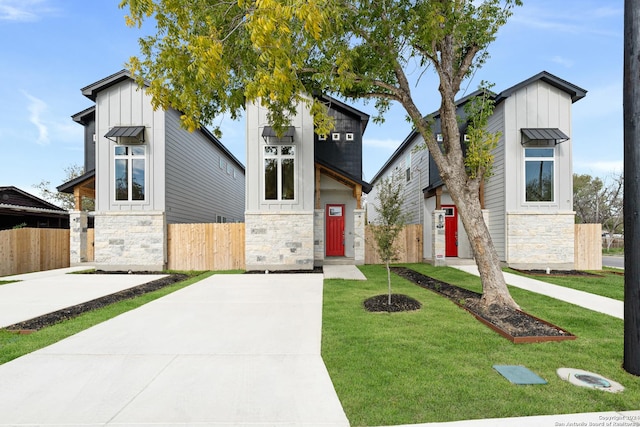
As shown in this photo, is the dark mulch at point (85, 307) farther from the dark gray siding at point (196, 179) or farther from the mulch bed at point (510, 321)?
the mulch bed at point (510, 321)

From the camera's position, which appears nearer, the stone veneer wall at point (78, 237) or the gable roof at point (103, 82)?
the gable roof at point (103, 82)

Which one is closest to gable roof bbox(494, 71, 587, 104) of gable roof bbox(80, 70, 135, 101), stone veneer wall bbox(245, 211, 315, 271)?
stone veneer wall bbox(245, 211, 315, 271)

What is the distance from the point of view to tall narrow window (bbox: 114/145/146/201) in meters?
12.3

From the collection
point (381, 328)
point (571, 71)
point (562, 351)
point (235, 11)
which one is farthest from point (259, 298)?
point (571, 71)

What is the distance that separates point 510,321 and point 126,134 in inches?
519

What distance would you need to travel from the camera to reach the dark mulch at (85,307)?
17.8ft

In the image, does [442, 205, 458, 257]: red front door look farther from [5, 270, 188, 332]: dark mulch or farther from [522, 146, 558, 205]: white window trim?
[5, 270, 188, 332]: dark mulch

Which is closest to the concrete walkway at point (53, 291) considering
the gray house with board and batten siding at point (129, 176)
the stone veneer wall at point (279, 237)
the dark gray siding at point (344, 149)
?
the gray house with board and batten siding at point (129, 176)

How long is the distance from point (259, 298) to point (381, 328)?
3.41 metres

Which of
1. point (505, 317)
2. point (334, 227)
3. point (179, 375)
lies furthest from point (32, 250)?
point (505, 317)

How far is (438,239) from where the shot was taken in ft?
44.0

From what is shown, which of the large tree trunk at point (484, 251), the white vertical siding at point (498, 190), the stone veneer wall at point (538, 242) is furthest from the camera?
the white vertical siding at point (498, 190)

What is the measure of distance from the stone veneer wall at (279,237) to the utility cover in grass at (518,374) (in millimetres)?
8738

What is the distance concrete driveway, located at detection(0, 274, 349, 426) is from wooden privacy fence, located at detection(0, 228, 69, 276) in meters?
10.6
